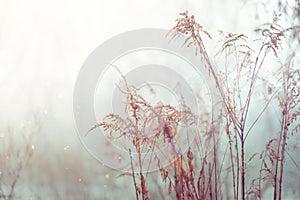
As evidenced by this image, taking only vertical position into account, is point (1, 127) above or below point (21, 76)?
below

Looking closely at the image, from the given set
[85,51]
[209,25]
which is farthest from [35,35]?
[209,25]

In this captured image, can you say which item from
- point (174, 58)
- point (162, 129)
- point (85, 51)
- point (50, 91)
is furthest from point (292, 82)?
point (50, 91)

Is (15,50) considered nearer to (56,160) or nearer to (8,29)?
(8,29)

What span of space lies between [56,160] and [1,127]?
1.07 ft

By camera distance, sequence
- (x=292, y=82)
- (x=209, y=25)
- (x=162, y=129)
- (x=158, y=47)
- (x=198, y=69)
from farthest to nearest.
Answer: (x=209, y=25) < (x=158, y=47) < (x=198, y=69) < (x=292, y=82) < (x=162, y=129)

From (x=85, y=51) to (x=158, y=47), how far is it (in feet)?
1.37

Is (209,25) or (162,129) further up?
(209,25)

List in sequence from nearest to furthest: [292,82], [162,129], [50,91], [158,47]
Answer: [162,129], [292,82], [158,47], [50,91]

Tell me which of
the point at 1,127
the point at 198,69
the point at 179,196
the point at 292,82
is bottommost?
the point at 179,196

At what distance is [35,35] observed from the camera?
2.19 metres

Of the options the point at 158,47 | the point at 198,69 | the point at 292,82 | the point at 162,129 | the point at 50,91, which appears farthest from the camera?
the point at 50,91

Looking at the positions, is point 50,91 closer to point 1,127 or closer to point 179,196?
point 1,127

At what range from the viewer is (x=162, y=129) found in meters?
1.01

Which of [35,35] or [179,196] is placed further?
[35,35]
